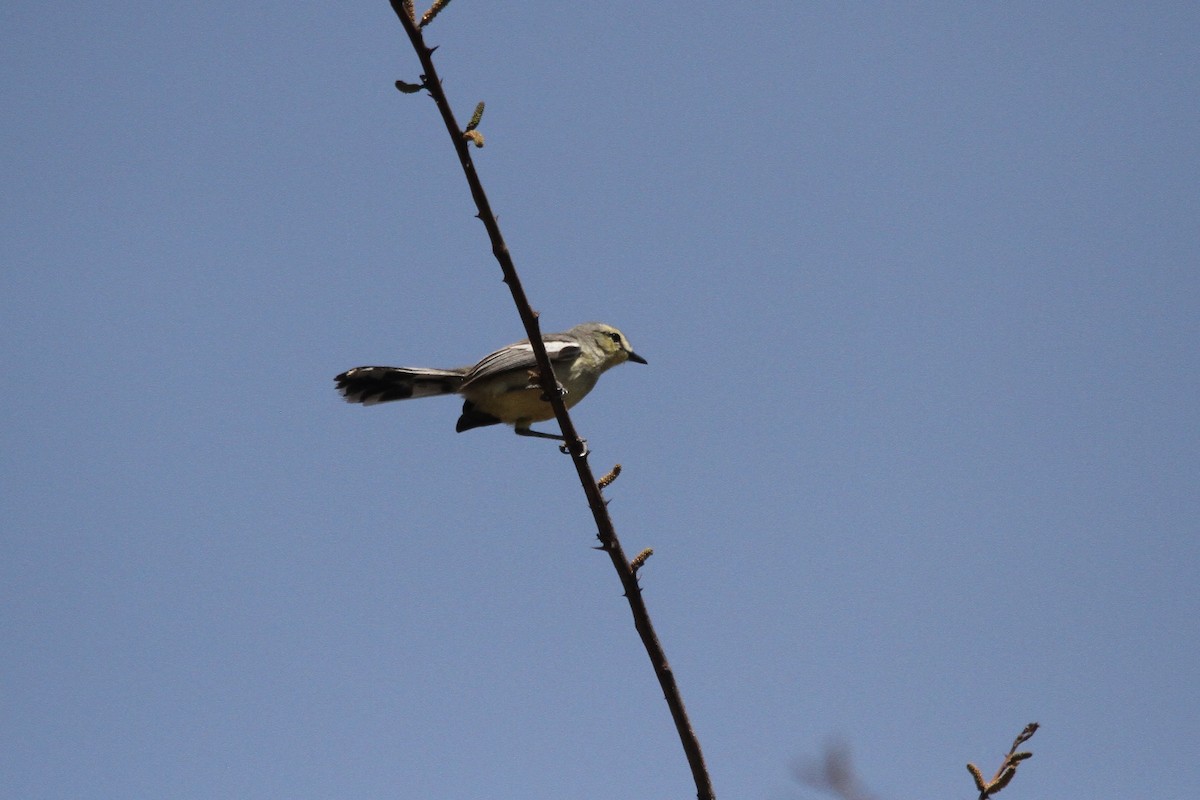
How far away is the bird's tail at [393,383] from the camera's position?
7297 mm

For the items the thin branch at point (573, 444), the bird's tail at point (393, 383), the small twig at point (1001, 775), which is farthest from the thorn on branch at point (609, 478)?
the bird's tail at point (393, 383)

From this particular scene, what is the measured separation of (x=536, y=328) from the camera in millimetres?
3861

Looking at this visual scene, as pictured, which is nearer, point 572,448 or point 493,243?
point 493,243

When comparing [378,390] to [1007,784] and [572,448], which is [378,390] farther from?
[1007,784]

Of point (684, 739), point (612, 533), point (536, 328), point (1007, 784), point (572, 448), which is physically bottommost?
point (1007, 784)

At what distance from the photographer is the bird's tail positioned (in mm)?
7297

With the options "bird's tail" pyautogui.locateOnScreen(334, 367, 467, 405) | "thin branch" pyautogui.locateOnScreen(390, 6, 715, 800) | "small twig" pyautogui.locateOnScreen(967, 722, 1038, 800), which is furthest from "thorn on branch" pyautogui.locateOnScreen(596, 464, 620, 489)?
"bird's tail" pyautogui.locateOnScreen(334, 367, 467, 405)

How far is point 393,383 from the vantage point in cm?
750

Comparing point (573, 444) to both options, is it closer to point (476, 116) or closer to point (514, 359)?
point (476, 116)

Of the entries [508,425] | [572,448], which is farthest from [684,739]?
[508,425]

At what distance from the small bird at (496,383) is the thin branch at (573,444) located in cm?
285

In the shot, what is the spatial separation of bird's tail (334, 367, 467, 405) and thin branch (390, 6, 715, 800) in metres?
3.25

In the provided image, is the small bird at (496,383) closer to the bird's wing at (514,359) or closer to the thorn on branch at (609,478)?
the bird's wing at (514,359)

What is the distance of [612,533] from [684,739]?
2.74ft
